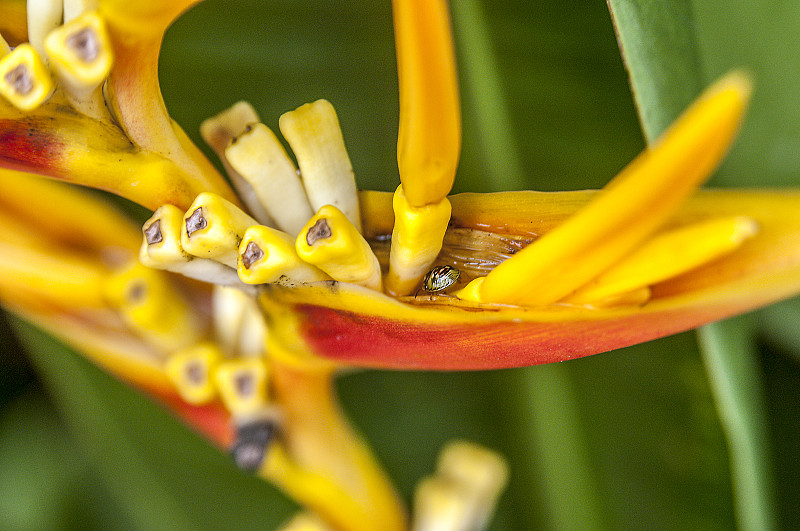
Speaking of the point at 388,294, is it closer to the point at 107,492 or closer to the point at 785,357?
the point at 785,357

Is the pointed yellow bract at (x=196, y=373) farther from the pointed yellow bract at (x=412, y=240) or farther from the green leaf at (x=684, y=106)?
the green leaf at (x=684, y=106)

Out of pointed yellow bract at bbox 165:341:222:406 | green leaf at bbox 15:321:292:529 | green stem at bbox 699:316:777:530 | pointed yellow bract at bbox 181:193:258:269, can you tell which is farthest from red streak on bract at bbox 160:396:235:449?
green stem at bbox 699:316:777:530

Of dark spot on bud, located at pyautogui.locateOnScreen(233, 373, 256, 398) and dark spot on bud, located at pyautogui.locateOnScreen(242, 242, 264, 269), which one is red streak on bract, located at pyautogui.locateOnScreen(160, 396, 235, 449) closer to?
dark spot on bud, located at pyautogui.locateOnScreen(233, 373, 256, 398)

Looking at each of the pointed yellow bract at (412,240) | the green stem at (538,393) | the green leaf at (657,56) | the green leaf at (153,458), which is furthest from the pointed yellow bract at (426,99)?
the green leaf at (153,458)


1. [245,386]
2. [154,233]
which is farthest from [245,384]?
[154,233]

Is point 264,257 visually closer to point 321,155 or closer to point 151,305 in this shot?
point 321,155

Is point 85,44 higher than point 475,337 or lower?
→ higher

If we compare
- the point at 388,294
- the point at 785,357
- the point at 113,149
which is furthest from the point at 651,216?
the point at 785,357

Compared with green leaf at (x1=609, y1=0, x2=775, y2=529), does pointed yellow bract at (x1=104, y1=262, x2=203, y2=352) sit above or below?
below
